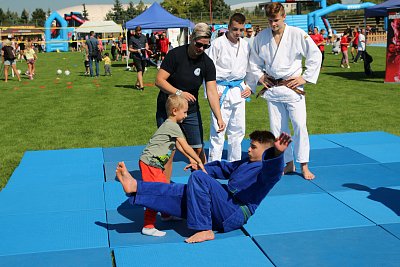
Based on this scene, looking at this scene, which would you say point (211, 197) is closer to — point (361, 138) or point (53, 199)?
point (53, 199)

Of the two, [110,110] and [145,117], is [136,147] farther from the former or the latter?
[110,110]

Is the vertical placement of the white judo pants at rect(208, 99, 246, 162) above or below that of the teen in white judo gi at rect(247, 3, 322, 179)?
below

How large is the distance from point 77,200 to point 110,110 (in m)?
7.57

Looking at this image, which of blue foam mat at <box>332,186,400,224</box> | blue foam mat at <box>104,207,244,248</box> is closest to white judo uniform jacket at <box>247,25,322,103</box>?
blue foam mat at <box>332,186,400,224</box>

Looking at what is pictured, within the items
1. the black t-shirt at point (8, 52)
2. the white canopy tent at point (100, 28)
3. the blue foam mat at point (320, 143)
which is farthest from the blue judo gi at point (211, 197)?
the white canopy tent at point (100, 28)

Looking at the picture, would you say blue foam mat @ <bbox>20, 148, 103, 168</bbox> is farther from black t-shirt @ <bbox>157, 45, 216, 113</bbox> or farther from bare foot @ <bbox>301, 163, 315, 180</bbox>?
bare foot @ <bbox>301, 163, 315, 180</bbox>

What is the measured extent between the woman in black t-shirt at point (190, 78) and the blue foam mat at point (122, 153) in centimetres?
211

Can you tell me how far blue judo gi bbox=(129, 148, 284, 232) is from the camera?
475 centimetres

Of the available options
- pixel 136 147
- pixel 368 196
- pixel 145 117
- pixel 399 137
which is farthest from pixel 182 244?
pixel 145 117

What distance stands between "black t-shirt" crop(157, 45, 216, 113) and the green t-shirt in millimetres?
871

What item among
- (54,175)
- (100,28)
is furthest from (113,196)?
(100,28)

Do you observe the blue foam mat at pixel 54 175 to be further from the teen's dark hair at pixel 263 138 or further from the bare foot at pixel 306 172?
the teen's dark hair at pixel 263 138

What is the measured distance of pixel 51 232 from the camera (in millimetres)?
5105

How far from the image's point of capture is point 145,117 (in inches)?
485
